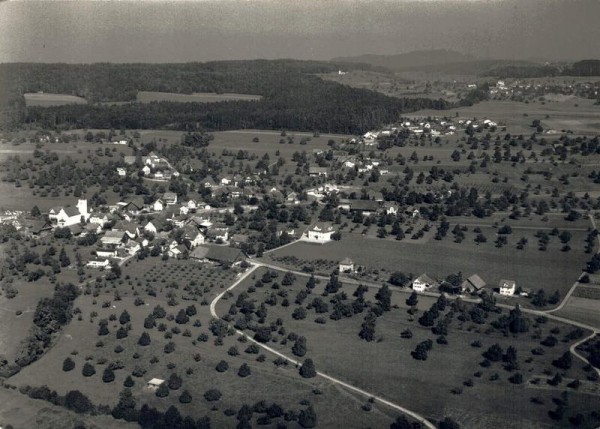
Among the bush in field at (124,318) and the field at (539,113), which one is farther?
the field at (539,113)

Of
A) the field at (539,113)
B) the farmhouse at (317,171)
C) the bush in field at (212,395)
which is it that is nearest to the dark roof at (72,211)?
the farmhouse at (317,171)

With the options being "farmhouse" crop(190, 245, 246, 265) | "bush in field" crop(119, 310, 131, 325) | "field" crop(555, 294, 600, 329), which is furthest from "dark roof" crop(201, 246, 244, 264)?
"field" crop(555, 294, 600, 329)

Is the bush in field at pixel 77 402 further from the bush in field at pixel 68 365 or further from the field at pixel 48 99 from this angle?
the field at pixel 48 99

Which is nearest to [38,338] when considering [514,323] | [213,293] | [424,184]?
[213,293]

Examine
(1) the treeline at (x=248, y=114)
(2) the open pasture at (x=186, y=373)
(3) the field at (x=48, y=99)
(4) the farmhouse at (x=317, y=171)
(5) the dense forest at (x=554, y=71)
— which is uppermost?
(5) the dense forest at (x=554, y=71)

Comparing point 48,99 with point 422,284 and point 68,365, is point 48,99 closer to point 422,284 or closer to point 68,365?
point 422,284

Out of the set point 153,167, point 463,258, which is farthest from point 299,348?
point 153,167
